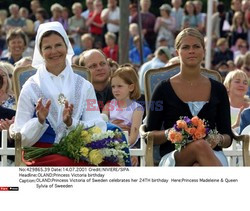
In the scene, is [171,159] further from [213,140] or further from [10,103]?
[10,103]

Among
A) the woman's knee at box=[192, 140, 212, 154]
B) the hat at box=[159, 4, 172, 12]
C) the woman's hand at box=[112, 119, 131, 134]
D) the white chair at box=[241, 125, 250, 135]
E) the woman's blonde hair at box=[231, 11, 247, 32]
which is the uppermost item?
the hat at box=[159, 4, 172, 12]

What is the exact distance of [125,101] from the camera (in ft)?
35.3

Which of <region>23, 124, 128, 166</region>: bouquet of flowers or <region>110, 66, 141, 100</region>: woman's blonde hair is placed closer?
<region>23, 124, 128, 166</region>: bouquet of flowers

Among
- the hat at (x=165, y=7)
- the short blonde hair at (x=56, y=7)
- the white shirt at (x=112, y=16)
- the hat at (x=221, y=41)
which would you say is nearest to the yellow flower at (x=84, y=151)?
the short blonde hair at (x=56, y=7)

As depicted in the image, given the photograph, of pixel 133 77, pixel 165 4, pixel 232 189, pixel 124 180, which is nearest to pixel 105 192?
pixel 124 180

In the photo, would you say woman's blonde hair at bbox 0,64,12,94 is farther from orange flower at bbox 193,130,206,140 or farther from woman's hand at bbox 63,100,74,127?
orange flower at bbox 193,130,206,140

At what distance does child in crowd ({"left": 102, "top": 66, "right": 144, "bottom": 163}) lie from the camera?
10656mm

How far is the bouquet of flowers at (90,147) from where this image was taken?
8.82 meters

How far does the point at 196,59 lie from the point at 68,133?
48.5 inches

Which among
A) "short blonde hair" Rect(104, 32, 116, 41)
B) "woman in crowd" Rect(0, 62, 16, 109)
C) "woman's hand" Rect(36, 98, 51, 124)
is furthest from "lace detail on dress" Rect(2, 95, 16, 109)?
"short blonde hair" Rect(104, 32, 116, 41)

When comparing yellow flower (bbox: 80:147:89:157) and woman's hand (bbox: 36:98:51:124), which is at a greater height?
woman's hand (bbox: 36:98:51:124)

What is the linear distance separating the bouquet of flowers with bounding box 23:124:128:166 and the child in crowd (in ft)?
5.39

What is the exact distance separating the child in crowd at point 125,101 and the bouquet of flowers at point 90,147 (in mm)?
1642

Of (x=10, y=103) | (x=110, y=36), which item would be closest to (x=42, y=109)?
(x=10, y=103)
